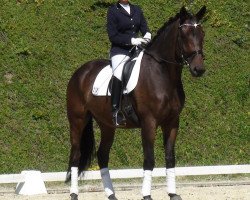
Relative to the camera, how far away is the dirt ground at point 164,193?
11.0 m

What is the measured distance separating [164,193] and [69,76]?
6.82 meters

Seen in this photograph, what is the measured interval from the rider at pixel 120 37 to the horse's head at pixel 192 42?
2.82 ft

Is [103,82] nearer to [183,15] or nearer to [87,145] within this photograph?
[87,145]

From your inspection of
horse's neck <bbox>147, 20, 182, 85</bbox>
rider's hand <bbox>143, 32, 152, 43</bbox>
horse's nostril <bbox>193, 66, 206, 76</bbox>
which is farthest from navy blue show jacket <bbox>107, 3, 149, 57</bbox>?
horse's nostril <bbox>193, 66, 206, 76</bbox>

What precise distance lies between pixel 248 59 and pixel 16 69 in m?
6.48

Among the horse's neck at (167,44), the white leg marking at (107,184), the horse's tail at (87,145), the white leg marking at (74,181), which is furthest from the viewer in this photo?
the horse's tail at (87,145)

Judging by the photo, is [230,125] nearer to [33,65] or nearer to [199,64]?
[33,65]

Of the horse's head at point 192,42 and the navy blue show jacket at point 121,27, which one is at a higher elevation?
the navy blue show jacket at point 121,27

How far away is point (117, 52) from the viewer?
1020 centimetres

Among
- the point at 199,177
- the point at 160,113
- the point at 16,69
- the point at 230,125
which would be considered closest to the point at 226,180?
the point at 199,177

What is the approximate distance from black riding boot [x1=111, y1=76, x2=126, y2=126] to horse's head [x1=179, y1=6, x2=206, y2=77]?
1.21 meters

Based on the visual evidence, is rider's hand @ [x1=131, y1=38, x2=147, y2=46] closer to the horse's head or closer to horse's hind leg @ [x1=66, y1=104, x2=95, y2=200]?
the horse's head

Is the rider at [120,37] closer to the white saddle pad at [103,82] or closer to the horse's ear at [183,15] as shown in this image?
the white saddle pad at [103,82]

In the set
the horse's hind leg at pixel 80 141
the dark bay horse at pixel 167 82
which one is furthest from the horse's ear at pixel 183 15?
the horse's hind leg at pixel 80 141
